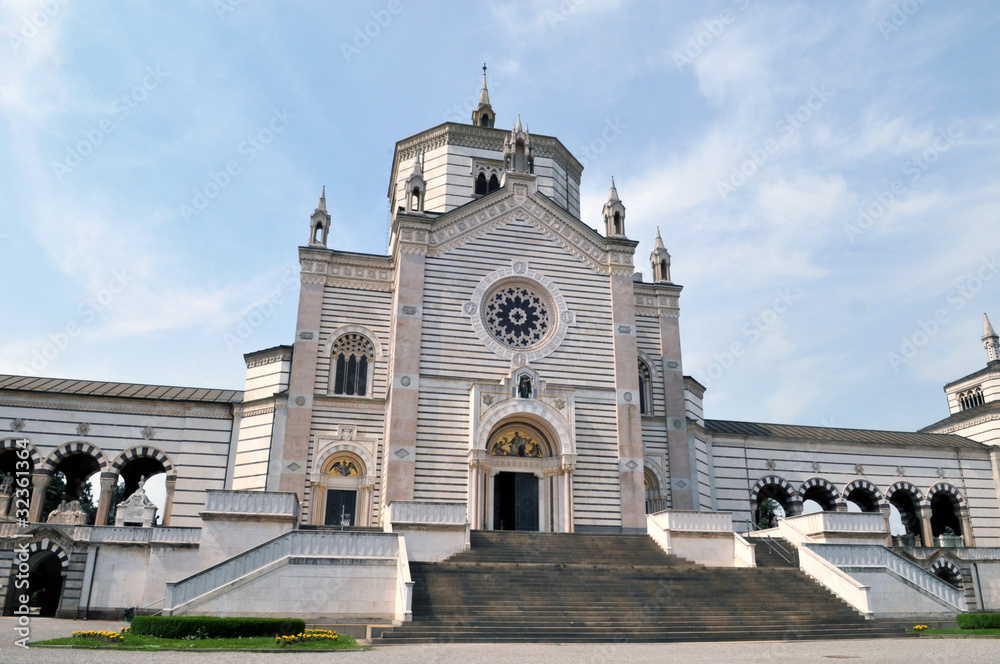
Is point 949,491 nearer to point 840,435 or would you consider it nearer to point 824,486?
point 840,435

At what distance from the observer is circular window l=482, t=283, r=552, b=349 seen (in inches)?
1188

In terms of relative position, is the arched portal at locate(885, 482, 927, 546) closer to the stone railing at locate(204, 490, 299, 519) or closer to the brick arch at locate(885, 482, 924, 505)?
the brick arch at locate(885, 482, 924, 505)

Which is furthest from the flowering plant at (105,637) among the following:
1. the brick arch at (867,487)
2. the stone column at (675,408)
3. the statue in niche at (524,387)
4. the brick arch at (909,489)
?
the brick arch at (909,489)

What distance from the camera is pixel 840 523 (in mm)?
24984

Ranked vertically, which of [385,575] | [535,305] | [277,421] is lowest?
[385,575]

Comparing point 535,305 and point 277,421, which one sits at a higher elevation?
point 535,305

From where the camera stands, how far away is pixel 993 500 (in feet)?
125

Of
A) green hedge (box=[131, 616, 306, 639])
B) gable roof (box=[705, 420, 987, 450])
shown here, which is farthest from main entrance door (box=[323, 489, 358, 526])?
gable roof (box=[705, 420, 987, 450])

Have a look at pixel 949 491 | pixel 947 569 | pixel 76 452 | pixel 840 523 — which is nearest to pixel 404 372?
pixel 76 452

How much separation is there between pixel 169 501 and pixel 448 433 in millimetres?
11219

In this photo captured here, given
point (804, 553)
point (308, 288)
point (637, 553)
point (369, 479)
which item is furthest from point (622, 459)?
point (308, 288)

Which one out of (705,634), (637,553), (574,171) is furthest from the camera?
(574,171)

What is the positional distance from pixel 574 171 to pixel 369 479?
1860cm

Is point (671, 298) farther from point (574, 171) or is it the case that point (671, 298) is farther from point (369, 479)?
point (369, 479)
